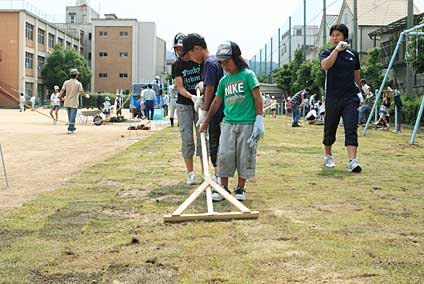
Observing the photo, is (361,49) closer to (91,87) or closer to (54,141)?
(54,141)

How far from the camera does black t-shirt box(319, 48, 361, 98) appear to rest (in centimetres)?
705

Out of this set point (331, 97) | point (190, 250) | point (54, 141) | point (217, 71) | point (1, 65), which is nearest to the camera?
point (190, 250)

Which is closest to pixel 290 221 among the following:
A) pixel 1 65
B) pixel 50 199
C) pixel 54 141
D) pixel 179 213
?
pixel 179 213

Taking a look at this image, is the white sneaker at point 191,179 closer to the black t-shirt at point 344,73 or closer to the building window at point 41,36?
the black t-shirt at point 344,73

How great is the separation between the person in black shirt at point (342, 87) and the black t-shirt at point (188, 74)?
184cm

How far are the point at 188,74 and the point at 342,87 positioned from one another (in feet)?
7.17

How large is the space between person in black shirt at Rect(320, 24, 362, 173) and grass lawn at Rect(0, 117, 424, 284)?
30.4 inches

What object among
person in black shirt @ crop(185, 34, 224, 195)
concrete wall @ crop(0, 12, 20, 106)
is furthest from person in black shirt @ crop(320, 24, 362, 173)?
concrete wall @ crop(0, 12, 20, 106)

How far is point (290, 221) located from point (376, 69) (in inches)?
980

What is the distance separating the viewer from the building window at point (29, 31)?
6394 centimetres

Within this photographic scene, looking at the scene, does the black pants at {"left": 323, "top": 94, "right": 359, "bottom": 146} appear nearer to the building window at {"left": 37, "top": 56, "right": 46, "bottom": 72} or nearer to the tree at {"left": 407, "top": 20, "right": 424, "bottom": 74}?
the tree at {"left": 407, "top": 20, "right": 424, "bottom": 74}

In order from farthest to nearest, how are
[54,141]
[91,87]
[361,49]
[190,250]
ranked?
[91,87] < [361,49] < [54,141] < [190,250]

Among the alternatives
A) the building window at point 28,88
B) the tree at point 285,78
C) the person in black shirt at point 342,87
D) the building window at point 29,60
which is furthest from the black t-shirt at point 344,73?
the building window at point 28,88

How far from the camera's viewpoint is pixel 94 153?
9859mm
